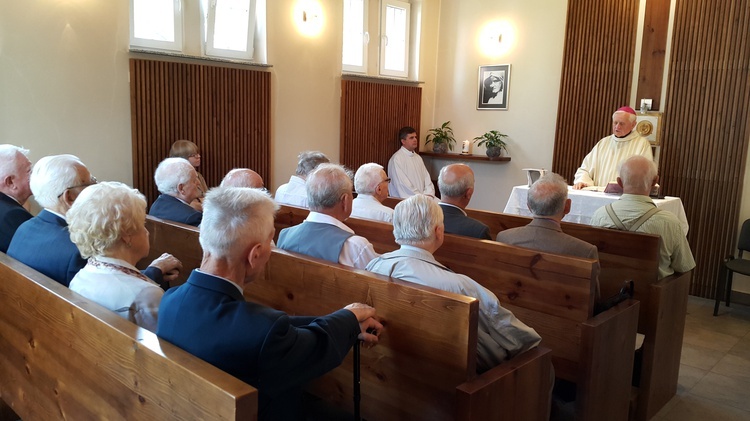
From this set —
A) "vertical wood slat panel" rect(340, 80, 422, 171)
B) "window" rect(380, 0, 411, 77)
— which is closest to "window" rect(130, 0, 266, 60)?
"vertical wood slat panel" rect(340, 80, 422, 171)

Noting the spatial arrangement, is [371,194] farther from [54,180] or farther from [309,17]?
[309,17]

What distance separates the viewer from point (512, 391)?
2.08 metres

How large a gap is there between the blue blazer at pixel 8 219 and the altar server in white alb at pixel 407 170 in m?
4.98

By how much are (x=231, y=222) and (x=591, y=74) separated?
5935 millimetres

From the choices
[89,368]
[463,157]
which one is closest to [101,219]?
[89,368]

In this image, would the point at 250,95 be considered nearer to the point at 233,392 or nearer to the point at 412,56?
the point at 412,56

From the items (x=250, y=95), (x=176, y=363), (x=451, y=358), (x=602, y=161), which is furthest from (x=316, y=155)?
(x=176, y=363)

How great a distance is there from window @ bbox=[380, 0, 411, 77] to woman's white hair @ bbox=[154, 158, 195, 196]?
14.5 feet

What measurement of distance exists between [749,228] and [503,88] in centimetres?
319

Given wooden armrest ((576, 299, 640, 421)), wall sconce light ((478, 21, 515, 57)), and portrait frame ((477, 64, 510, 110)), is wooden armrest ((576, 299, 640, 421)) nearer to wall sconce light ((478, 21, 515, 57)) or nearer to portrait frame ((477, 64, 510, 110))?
portrait frame ((477, 64, 510, 110))

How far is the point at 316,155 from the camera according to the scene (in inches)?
192

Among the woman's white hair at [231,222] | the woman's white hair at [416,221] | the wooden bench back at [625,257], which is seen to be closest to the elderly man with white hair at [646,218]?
the wooden bench back at [625,257]

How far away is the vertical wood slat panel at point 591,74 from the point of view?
20.9ft

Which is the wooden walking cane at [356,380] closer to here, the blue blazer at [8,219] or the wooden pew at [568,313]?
the wooden pew at [568,313]
